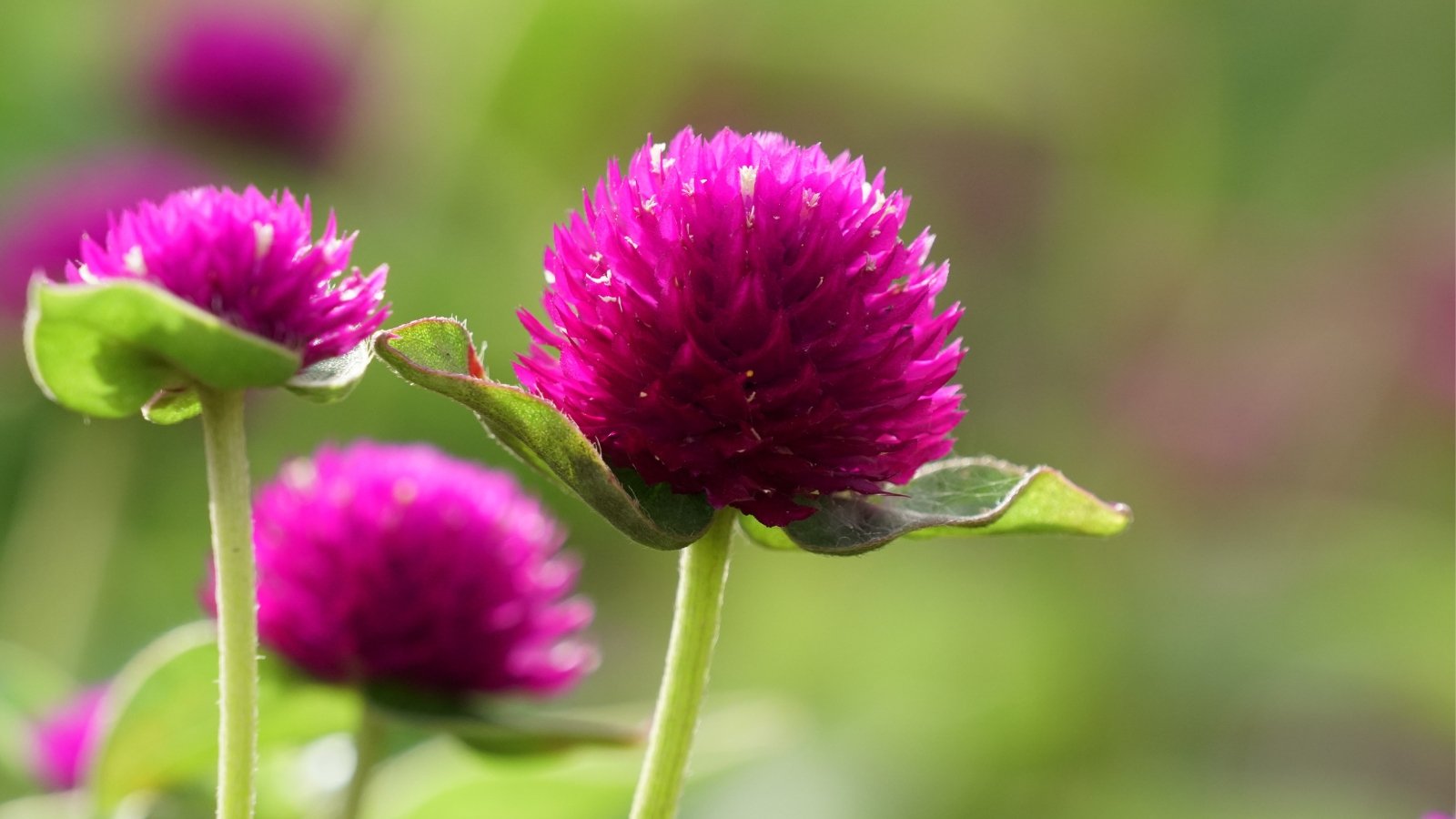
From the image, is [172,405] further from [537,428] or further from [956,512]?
[956,512]

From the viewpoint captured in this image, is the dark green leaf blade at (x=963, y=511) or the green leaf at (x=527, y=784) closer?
the dark green leaf blade at (x=963, y=511)

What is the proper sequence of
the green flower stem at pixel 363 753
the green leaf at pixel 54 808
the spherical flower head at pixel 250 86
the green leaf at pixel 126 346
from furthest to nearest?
the spherical flower head at pixel 250 86 → the green leaf at pixel 54 808 → the green flower stem at pixel 363 753 → the green leaf at pixel 126 346

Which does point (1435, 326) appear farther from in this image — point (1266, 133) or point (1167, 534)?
point (1266, 133)

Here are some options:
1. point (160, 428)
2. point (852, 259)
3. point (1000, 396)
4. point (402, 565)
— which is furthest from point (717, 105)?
point (852, 259)

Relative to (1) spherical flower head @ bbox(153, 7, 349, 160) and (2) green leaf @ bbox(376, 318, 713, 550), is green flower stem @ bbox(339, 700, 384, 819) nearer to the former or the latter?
(2) green leaf @ bbox(376, 318, 713, 550)

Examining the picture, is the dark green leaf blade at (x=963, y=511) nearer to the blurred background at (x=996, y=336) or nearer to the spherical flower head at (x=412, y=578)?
the spherical flower head at (x=412, y=578)

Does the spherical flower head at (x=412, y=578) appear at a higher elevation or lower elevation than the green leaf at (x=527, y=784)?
higher

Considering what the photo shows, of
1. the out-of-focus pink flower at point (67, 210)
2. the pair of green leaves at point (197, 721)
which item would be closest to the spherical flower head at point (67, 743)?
the pair of green leaves at point (197, 721)
